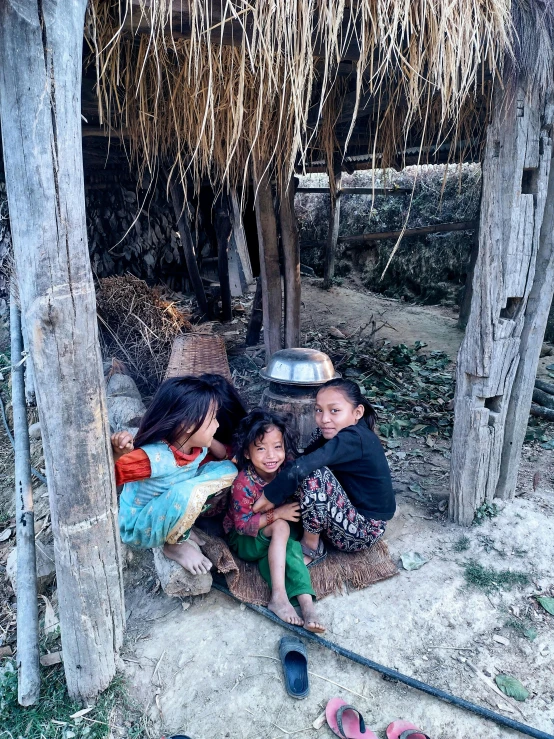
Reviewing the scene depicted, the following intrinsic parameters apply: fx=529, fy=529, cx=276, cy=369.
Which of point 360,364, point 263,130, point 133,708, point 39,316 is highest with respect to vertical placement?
point 263,130

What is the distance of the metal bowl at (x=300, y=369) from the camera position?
11.4ft

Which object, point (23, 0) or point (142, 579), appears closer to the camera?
point (23, 0)

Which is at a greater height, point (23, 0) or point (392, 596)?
point (23, 0)

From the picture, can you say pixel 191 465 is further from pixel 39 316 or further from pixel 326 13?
pixel 326 13

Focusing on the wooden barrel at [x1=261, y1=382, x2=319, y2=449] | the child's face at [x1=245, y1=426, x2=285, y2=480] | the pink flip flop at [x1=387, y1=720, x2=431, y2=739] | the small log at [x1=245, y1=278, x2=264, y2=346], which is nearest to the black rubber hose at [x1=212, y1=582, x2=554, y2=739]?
the pink flip flop at [x1=387, y1=720, x2=431, y2=739]

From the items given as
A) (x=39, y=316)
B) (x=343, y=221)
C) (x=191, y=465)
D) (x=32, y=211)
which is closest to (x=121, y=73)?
(x=32, y=211)

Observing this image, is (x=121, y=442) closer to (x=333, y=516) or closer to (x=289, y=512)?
(x=289, y=512)

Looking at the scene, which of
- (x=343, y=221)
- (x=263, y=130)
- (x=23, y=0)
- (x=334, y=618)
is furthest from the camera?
(x=343, y=221)

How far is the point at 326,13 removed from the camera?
6.63ft

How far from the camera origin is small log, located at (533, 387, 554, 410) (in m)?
4.82

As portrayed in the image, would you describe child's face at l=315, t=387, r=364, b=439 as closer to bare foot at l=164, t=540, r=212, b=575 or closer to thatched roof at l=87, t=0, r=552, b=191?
bare foot at l=164, t=540, r=212, b=575

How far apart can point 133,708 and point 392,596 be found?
1.25 m

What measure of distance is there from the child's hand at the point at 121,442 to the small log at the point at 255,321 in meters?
3.88

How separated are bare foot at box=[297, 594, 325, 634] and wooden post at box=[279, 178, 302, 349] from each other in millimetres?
2636
